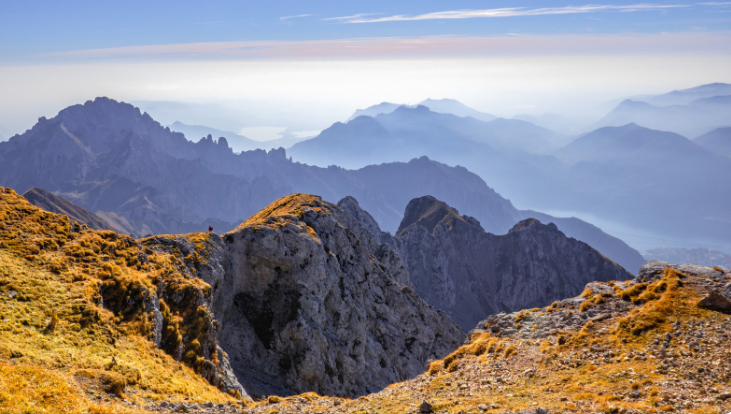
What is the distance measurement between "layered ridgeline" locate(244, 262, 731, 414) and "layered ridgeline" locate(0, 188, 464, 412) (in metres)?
9.47

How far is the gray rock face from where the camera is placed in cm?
5194

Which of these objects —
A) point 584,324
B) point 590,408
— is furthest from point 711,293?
point 590,408

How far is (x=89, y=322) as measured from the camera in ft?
88.9

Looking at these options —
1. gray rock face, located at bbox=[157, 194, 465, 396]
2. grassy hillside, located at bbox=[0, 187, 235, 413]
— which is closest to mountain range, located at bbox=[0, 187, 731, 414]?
grassy hillside, located at bbox=[0, 187, 235, 413]

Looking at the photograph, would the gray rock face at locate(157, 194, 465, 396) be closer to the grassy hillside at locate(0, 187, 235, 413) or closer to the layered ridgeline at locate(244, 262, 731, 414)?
the grassy hillside at locate(0, 187, 235, 413)

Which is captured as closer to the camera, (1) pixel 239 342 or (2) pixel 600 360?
(2) pixel 600 360

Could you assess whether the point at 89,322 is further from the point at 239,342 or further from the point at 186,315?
the point at 239,342

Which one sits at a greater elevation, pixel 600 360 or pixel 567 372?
pixel 600 360

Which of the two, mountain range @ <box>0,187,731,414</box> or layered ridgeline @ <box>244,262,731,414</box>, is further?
mountain range @ <box>0,187,731,414</box>

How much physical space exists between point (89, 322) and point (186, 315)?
10.7m

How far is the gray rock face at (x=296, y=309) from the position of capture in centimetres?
5194

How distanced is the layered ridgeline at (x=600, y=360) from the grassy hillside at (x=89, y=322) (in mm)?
7997

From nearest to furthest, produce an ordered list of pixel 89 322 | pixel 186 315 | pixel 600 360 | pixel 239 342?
pixel 600 360 < pixel 89 322 < pixel 186 315 < pixel 239 342

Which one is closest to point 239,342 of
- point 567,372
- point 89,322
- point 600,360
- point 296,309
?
point 296,309
